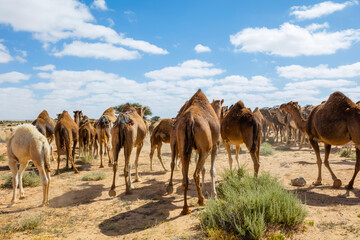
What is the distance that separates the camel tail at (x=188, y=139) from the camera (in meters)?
5.59

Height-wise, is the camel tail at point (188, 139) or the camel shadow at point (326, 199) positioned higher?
the camel tail at point (188, 139)

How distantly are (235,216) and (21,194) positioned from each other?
6.78 meters

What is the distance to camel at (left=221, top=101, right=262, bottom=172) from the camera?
7562mm

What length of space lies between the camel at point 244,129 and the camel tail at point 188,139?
2.69 metres

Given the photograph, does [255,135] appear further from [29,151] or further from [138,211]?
[29,151]

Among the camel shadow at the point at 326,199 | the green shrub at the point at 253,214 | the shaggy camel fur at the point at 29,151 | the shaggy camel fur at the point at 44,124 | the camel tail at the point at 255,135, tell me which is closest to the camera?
the green shrub at the point at 253,214

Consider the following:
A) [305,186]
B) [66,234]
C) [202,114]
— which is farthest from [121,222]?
[305,186]

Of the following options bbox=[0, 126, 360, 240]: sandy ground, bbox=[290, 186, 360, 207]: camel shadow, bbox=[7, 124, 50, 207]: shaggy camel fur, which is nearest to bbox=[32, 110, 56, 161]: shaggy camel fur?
bbox=[0, 126, 360, 240]: sandy ground

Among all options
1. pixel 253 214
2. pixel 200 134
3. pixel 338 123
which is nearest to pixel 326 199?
pixel 338 123

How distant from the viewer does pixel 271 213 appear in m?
4.50

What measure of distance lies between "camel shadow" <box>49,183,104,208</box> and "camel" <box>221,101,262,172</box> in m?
4.90

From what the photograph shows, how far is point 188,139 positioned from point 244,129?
2849 millimetres

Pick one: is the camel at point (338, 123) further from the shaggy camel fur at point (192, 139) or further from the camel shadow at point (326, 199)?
the shaggy camel fur at point (192, 139)

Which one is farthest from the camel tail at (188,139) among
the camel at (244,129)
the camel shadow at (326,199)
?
the camel shadow at (326,199)
